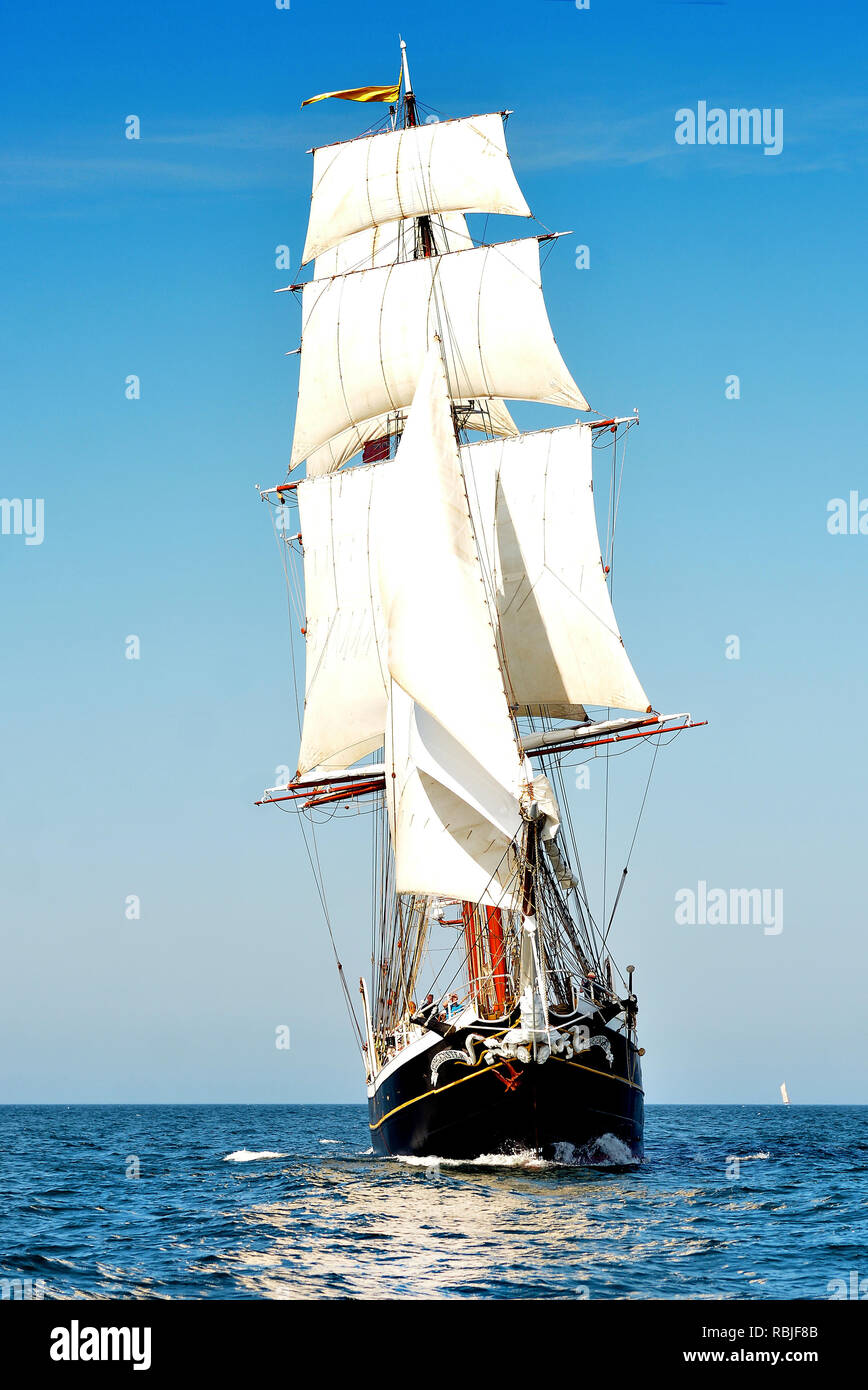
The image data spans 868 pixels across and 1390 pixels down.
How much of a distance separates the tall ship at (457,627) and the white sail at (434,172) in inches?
3.1

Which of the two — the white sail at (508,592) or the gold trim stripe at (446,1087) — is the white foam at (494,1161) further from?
the white sail at (508,592)

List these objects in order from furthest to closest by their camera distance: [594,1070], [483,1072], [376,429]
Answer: [376,429], [594,1070], [483,1072]

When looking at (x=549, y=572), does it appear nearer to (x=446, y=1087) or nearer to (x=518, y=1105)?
(x=446, y=1087)

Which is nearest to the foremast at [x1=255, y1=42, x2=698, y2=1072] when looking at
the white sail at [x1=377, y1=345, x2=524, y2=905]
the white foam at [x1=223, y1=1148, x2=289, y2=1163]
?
the white sail at [x1=377, y1=345, x2=524, y2=905]

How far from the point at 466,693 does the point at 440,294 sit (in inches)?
818

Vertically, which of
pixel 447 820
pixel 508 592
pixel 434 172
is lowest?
pixel 447 820

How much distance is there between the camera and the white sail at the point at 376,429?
4952cm

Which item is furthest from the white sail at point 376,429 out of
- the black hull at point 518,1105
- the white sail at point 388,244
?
the black hull at point 518,1105

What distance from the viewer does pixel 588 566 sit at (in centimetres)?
4531

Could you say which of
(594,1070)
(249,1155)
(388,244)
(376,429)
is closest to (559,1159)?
(594,1070)

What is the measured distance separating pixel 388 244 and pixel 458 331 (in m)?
7.30

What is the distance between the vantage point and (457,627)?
32625 mm

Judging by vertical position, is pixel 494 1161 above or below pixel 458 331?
below
